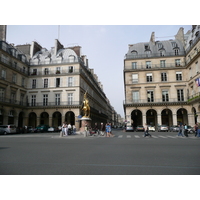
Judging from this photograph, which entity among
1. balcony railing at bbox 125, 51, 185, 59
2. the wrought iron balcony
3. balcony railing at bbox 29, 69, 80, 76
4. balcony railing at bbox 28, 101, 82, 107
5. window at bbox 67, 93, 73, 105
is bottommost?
balcony railing at bbox 28, 101, 82, 107

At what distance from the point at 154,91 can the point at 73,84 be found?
18200 millimetres

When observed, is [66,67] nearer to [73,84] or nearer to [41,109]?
[73,84]

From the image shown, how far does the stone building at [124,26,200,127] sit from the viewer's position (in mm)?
37875

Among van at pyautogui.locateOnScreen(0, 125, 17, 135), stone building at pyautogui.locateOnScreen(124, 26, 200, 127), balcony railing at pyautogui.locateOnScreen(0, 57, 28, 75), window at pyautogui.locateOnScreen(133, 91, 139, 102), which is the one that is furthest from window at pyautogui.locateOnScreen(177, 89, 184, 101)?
balcony railing at pyautogui.locateOnScreen(0, 57, 28, 75)

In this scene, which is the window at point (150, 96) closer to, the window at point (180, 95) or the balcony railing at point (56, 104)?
the window at point (180, 95)

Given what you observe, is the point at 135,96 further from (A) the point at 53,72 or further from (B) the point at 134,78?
(A) the point at 53,72

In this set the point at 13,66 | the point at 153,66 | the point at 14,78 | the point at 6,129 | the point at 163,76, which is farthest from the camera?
the point at 153,66

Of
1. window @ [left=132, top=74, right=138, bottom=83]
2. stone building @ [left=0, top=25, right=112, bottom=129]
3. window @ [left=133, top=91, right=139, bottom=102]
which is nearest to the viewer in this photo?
stone building @ [left=0, top=25, right=112, bottom=129]

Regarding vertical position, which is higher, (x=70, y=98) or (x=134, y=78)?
(x=134, y=78)

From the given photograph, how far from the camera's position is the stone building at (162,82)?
37875mm

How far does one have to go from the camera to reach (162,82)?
39688mm

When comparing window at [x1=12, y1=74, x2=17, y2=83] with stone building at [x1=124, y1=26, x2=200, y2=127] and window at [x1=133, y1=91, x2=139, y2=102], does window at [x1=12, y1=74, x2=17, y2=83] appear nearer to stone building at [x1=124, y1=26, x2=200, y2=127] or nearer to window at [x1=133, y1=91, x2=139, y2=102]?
stone building at [x1=124, y1=26, x2=200, y2=127]

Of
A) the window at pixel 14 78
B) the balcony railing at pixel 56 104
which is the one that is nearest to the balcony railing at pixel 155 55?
the balcony railing at pixel 56 104

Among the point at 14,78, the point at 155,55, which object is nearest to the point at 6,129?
the point at 14,78
